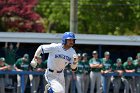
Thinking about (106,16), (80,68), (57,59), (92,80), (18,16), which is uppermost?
(57,59)

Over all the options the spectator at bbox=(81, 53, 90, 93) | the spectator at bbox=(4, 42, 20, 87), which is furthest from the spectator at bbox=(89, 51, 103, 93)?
the spectator at bbox=(4, 42, 20, 87)

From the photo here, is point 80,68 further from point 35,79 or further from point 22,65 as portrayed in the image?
point 22,65

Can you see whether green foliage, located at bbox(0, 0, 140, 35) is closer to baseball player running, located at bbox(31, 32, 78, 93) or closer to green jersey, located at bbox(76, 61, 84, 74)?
green jersey, located at bbox(76, 61, 84, 74)

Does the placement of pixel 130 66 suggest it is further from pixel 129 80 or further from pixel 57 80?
pixel 57 80

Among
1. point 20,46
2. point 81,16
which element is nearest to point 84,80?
point 20,46

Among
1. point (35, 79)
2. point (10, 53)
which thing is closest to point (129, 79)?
point (35, 79)

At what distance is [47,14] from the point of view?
1286 inches

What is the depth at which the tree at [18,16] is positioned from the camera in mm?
30531

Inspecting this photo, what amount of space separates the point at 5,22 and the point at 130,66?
1566cm

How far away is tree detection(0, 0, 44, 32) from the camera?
30531 mm

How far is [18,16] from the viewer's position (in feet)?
102

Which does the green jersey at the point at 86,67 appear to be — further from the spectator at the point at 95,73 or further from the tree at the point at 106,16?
the tree at the point at 106,16

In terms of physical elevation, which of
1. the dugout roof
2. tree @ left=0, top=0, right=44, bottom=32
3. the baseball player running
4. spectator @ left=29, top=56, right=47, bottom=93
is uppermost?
the baseball player running

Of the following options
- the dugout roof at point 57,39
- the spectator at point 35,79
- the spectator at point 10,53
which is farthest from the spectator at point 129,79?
the spectator at point 10,53
